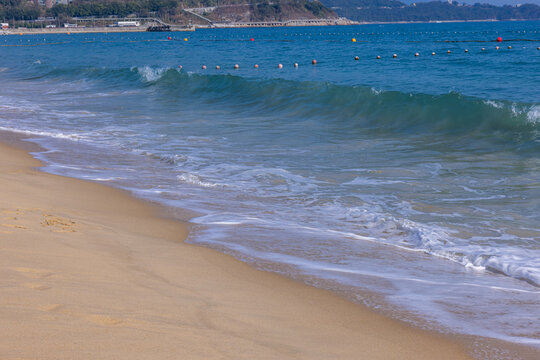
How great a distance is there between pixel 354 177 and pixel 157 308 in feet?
19.6

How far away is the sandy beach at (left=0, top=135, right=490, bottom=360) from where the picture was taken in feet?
9.93

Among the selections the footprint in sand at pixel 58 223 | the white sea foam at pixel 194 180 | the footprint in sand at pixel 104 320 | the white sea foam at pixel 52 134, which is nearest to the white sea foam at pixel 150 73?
the white sea foam at pixel 52 134

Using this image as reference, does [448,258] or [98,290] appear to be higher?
[98,290]

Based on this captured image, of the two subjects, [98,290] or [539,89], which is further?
[539,89]

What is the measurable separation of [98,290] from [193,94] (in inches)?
819

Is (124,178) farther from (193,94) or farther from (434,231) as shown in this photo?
(193,94)

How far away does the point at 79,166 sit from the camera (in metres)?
10.1

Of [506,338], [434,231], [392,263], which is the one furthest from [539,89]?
[506,338]

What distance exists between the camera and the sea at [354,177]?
4.92 meters

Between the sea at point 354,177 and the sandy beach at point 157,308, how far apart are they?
1.31ft

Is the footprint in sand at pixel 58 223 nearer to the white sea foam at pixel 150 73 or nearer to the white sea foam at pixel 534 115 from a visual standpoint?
the white sea foam at pixel 534 115

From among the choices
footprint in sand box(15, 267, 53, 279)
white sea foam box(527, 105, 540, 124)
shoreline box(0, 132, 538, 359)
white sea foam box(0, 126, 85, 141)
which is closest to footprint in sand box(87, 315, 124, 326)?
shoreline box(0, 132, 538, 359)

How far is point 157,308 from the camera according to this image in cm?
366

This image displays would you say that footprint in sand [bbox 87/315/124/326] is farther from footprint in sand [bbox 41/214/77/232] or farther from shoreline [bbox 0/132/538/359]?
footprint in sand [bbox 41/214/77/232]
